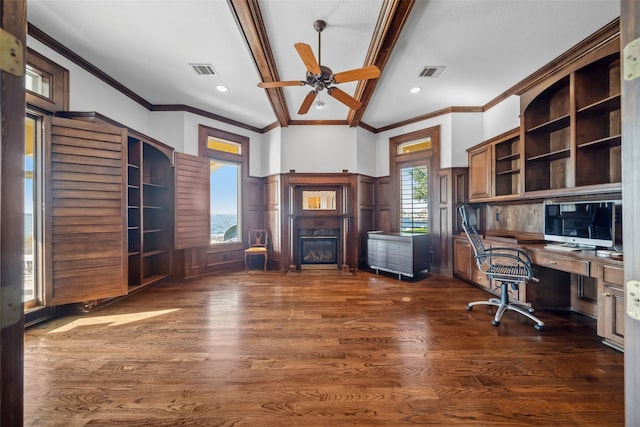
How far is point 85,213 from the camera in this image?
9.05 feet

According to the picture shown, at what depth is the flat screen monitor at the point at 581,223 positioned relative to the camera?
228 cm

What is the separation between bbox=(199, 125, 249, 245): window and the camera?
473cm

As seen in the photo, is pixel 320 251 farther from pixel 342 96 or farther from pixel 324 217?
pixel 342 96

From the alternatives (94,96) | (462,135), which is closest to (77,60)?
(94,96)

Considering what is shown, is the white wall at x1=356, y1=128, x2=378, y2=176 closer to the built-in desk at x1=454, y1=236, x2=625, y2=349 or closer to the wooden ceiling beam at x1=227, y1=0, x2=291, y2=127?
the wooden ceiling beam at x1=227, y1=0, x2=291, y2=127

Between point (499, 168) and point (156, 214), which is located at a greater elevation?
point (499, 168)

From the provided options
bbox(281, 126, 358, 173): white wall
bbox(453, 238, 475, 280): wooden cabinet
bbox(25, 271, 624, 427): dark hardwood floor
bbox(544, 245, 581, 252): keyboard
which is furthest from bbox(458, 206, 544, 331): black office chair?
bbox(281, 126, 358, 173): white wall

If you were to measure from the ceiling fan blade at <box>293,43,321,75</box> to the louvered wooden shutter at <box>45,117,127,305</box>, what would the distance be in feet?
8.02

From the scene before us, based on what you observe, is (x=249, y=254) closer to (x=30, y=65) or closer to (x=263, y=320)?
(x=263, y=320)


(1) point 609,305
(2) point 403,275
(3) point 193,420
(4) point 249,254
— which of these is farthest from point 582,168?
(4) point 249,254

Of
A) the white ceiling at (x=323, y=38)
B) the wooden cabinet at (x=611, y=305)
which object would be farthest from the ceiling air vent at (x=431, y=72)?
the wooden cabinet at (x=611, y=305)

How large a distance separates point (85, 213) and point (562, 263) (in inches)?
201

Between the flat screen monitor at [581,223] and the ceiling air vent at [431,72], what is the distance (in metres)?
2.14

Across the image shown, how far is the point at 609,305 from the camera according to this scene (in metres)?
2.08
